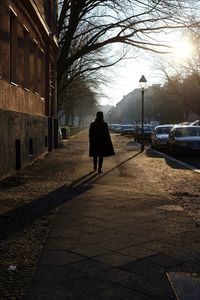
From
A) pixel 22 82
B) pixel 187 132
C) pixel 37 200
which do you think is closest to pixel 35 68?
pixel 22 82

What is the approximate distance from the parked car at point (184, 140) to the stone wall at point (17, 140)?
6904 mm

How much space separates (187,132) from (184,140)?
118cm

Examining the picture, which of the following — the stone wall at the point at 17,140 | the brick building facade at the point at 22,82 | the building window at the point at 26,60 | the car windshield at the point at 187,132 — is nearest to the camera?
the stone wall at the point at 17,140

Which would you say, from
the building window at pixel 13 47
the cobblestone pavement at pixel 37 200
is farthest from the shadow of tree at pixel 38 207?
the building window at pixel 13 47

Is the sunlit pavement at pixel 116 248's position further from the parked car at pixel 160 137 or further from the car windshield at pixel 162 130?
the car windshield at pixel 162 130

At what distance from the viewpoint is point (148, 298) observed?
15.2 ft

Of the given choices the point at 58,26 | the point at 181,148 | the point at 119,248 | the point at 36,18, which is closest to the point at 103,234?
the point at 119,248

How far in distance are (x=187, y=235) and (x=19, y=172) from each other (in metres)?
8.86

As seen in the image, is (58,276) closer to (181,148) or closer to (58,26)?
(181,148)

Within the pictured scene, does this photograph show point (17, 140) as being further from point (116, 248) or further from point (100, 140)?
point (116, 248)

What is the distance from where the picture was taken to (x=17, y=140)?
1570cm

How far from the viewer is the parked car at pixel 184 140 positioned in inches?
990

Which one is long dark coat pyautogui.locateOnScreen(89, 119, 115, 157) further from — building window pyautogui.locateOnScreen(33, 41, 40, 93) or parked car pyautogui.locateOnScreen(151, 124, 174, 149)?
parked car pyautogui.locateOnScreen(151, 124, 174, 149)

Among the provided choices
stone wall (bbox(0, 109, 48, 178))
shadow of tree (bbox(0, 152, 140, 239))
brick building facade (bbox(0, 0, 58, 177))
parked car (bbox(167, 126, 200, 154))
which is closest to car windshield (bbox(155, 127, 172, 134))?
parked car (bbox(167, 126, 200, 154))
